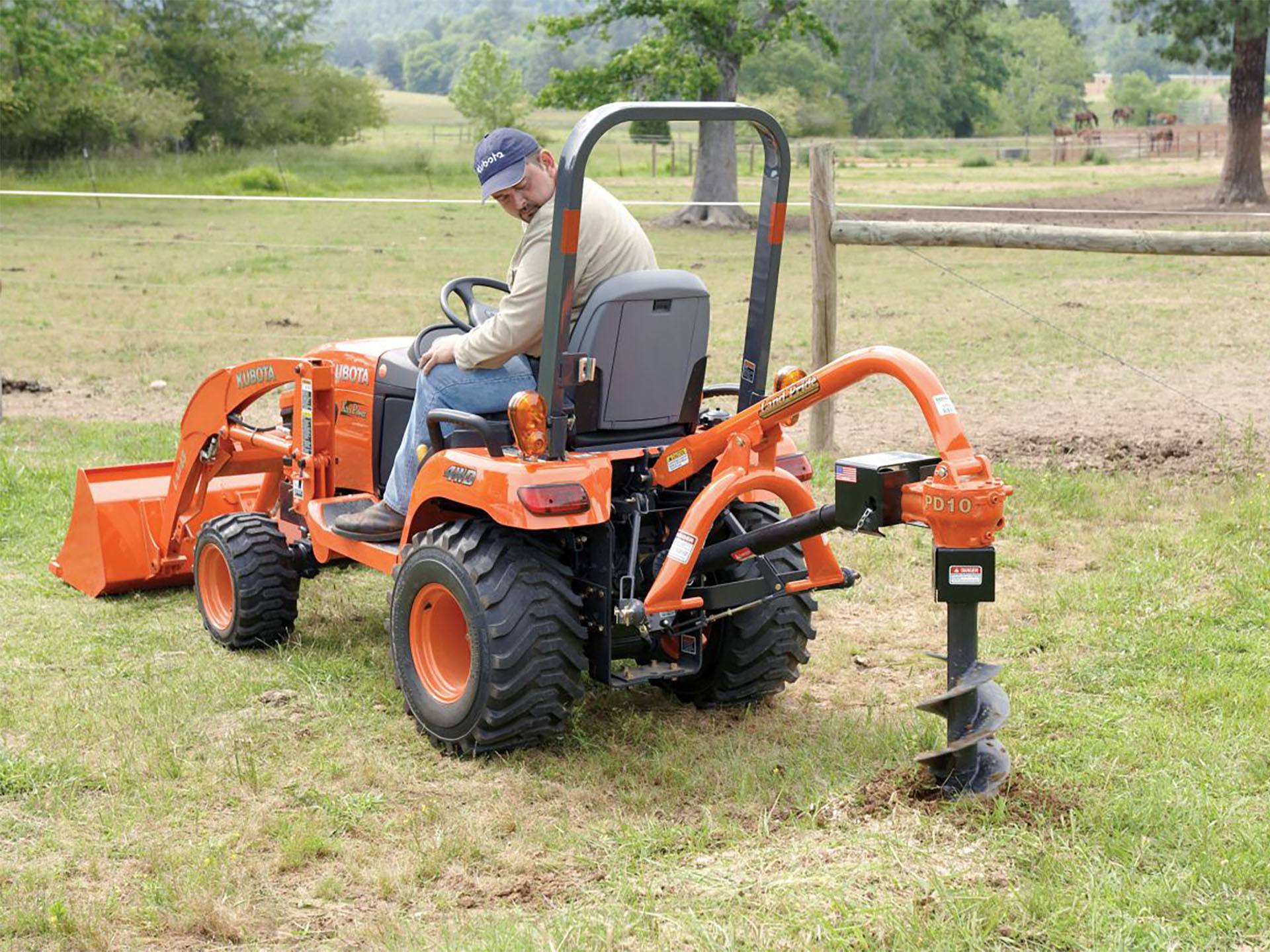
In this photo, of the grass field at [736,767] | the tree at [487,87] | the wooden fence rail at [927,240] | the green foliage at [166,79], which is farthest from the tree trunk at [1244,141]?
the tree at [487,87]

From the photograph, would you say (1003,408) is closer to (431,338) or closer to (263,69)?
(431,338)

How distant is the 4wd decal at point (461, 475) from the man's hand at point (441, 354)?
1.45 feet

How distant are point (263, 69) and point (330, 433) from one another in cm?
4918

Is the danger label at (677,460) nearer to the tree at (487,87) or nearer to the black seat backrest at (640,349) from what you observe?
the black seat backrest at (640,349)

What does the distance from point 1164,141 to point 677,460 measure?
51380 mm

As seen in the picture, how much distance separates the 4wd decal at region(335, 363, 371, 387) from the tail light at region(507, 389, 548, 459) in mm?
1384

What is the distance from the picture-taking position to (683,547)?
4688 millimetres

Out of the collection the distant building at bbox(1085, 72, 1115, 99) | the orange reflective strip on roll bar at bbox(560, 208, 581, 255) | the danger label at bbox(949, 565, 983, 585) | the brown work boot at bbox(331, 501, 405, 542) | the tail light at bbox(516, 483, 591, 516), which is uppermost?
the distant building at bbox(1085, 72, 1115, 99)

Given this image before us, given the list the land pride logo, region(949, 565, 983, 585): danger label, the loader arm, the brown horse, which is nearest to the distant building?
the brown horse

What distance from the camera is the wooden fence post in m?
9.17

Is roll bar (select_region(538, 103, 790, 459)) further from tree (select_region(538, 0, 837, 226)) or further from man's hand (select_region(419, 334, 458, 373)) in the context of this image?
A: tree (select_region(538, 0, 837, 226))

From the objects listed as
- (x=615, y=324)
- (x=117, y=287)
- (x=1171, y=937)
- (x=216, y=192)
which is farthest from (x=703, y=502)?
(x=216, y=192)

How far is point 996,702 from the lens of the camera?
4258mm

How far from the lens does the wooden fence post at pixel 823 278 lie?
9172mm
